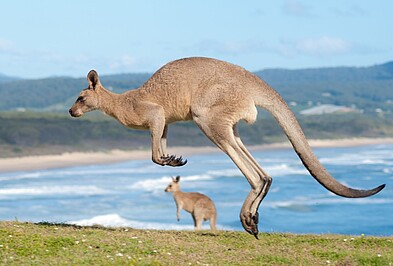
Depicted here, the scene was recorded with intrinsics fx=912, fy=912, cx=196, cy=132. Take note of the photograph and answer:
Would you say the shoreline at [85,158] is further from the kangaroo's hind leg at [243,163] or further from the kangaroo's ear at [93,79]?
the kangaroo's hind leg at [243,163]

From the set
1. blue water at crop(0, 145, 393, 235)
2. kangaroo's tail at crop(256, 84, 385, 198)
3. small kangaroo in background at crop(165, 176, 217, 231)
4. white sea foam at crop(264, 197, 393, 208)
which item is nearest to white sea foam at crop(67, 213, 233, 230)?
blue water at crop(0, 145, 393, 235)

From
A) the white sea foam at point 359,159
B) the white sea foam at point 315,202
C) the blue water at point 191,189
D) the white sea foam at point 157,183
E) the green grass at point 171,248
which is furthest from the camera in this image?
the white sea foam at point 359,159

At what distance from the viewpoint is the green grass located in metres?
8.21

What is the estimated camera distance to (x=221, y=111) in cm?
909

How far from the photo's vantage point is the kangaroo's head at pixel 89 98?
10.1 metres

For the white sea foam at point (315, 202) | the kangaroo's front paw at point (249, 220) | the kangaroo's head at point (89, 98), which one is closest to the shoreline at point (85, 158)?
the white sea foam at point (315, 202)

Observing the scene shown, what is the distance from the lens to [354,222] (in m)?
26.3

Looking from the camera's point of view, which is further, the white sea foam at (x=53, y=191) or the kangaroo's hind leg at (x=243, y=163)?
the white sea foam at (x=53, y=191)

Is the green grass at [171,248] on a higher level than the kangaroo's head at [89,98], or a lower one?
lower

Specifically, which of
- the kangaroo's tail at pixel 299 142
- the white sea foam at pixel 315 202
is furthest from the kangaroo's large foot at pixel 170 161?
the white sea foam at pixel 315 202

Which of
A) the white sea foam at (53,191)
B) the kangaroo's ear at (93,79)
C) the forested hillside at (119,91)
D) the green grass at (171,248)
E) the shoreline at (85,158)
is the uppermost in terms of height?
the forested hillside at (119,91)

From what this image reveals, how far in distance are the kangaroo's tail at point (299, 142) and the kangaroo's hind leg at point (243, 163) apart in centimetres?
44

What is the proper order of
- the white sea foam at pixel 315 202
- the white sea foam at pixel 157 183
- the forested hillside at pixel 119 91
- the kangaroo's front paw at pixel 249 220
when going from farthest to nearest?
the forested hillside at pixel 119 91 < the white sea foam at pixel 157 183 < the white sea foam at pixel 315 202 < the kangaroo's front paw at pixel 249 220

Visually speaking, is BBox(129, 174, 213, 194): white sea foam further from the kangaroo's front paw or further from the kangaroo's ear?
the kangaroo's front paw
